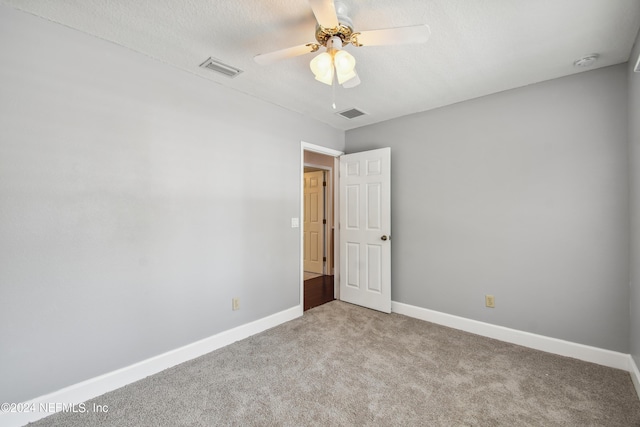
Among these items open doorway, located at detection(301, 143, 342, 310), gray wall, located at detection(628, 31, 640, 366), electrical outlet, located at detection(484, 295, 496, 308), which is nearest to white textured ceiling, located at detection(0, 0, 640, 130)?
gray wall, located at detection(628, 31, 640, 366)

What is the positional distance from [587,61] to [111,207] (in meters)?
3.77

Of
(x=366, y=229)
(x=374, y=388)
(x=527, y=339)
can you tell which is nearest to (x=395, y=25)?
(x=366, y=229)

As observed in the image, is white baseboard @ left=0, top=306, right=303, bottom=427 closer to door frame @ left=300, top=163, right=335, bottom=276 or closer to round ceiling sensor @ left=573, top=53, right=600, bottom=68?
door frame @ left=300, top=163, right=335, bottom=276

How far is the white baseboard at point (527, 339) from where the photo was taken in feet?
7.09

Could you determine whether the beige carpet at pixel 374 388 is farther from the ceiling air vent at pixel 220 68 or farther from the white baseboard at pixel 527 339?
the ceiling air vent at pixel 220 68

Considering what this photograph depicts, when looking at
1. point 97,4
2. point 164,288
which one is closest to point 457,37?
point 97,4

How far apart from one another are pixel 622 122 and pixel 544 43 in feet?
3.17

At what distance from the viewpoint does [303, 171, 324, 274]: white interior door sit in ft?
17.7

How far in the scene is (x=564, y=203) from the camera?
235 centimetres

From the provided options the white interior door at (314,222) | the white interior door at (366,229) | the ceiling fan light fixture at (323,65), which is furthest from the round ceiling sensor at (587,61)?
the white interior door at (314,222)

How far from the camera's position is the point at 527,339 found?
250 cm

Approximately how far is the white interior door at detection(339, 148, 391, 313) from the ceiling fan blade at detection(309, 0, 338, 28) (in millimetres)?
2082

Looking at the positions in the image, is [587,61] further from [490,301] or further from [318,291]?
[318,291]

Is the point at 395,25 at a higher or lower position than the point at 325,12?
higher
